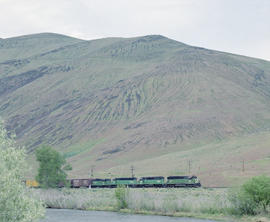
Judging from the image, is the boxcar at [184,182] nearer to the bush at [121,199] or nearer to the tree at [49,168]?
the tree at [49,168]

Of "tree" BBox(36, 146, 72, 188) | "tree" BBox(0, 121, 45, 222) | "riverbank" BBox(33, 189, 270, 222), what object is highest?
"tree" BBox(36, 146, 72, 188)

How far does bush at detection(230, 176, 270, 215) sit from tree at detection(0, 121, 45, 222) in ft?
99.4

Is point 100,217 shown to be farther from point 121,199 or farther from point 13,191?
point 13,191

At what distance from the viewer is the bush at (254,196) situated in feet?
154

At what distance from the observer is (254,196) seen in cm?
4756

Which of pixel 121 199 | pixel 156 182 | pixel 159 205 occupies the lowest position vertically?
pixel 159 205

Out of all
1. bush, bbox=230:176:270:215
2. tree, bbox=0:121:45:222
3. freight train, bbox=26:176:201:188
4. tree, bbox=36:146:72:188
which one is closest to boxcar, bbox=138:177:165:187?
freight train, bbox=26:176:201:188

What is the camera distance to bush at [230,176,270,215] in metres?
47.1

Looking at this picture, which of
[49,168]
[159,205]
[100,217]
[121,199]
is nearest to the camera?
[100,217]

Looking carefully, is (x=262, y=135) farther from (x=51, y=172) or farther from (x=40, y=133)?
(x=40, y=133)

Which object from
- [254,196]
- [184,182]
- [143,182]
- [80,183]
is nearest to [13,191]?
[254,196]

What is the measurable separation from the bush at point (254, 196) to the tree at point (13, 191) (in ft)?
99.4

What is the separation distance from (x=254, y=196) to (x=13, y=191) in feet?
106

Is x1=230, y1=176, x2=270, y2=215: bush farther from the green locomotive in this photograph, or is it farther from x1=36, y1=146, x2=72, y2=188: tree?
x1=36, y1=146, x2=72, y2=188: tree
